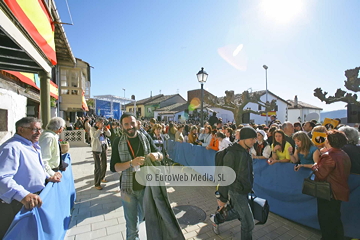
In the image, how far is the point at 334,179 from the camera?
2.59 meters

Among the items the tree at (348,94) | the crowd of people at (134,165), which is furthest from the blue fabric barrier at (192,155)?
the tree at (348,94)

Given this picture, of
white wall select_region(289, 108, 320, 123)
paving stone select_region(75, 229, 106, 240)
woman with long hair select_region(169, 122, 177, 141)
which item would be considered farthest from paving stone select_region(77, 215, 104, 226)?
white wall select_region(289, 108, 320, 123)

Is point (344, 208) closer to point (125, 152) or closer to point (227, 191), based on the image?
point (227, 191)

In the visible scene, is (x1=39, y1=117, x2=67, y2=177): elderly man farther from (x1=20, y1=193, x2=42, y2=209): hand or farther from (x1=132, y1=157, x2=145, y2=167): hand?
(x1=132, y1=157, x2=145, y2=167): hand

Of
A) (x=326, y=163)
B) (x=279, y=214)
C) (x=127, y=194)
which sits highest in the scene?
(x=326, y=163)

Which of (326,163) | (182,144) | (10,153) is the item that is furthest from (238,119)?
(10,153)

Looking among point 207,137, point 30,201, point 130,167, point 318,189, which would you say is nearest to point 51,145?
point 30,201

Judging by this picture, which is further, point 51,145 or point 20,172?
point 51,145

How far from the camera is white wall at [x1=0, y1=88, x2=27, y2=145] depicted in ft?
14.9

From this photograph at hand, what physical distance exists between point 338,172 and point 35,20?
561cm

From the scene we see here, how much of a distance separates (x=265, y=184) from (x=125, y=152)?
331 cm

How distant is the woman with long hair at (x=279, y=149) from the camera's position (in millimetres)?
3864

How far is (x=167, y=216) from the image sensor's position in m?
2.26

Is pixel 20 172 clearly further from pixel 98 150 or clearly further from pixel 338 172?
pixel 338 172
